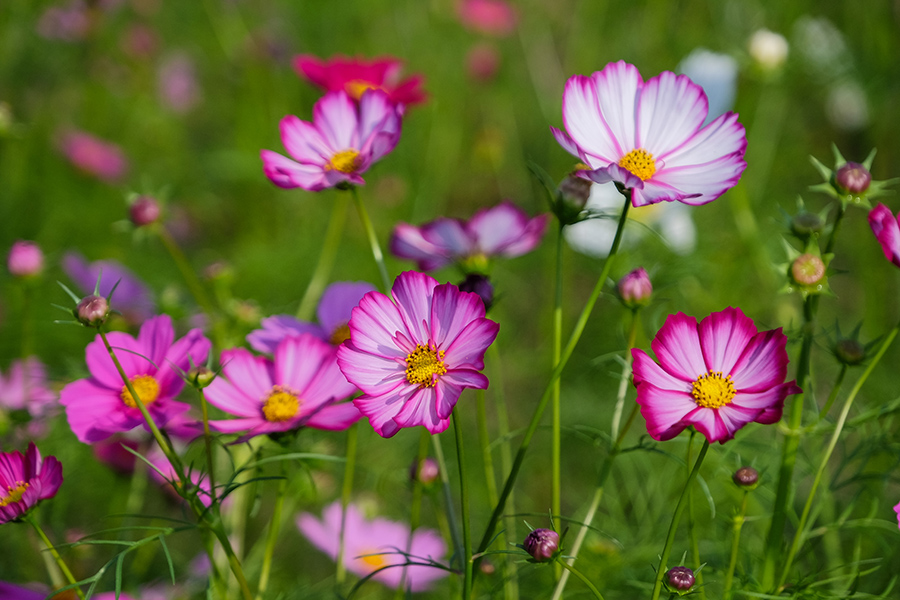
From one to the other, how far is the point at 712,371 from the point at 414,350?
0.73 feet

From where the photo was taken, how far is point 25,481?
0.52 meters

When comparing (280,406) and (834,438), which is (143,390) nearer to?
(280,406)

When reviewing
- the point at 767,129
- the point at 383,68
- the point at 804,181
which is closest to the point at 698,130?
the point at 383,68

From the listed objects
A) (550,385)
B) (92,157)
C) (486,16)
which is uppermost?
(486,16)

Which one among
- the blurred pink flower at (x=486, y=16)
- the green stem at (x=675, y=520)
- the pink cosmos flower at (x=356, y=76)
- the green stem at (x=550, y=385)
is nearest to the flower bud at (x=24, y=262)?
the pink cosmos flower at (x=356, y=76)

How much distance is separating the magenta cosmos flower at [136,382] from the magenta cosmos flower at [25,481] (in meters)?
0.04

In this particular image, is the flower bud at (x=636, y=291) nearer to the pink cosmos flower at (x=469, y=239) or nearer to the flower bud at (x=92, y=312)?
the pink cosmos flower at (x=469, y=239)

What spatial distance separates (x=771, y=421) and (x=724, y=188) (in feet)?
0.54

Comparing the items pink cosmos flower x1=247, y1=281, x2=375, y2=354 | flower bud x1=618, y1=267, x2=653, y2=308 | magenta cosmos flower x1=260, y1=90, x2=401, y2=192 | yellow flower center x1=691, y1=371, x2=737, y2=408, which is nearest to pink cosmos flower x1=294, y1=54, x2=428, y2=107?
magenta cosmos flower x1=260, y1=90, x2=401, y2=192

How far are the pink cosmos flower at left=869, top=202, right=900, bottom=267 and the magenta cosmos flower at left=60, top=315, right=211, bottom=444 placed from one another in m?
0.51

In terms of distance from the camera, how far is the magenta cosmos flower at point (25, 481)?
49 cm

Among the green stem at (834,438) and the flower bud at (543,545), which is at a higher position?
the green stem at (834,438)

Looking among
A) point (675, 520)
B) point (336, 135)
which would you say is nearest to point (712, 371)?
point (675, 520)

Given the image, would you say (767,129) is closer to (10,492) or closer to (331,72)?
(331,72)
